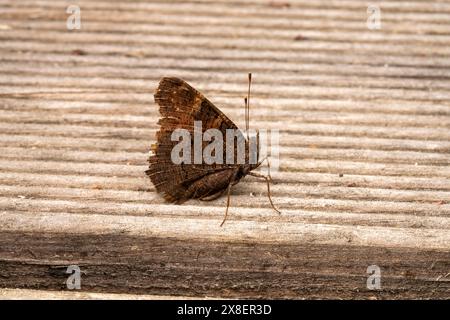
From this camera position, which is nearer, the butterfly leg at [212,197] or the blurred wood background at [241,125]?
the blurred wood background at [241,125]

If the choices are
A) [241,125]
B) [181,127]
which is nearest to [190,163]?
[181,127]

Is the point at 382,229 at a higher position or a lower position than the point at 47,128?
lower

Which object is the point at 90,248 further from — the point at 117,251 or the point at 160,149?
the point at 160,149

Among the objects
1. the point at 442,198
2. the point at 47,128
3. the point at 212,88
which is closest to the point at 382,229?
the point at 442,198

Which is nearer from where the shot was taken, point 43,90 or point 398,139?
point 398,139

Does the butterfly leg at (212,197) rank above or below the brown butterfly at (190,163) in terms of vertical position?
below
